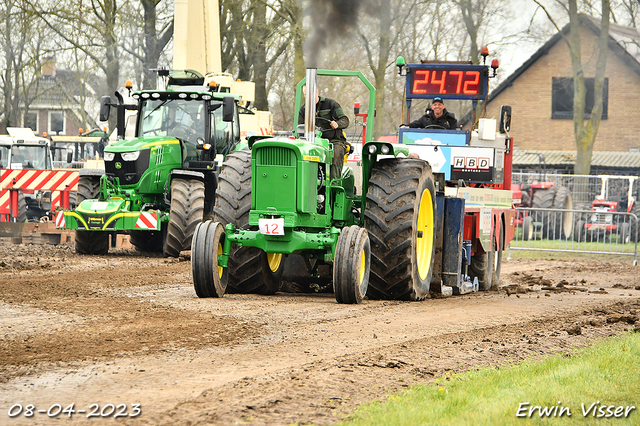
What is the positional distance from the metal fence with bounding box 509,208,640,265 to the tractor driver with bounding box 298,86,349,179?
10521 millimetres

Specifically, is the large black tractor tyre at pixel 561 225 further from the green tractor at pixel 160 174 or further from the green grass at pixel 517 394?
the green grass at pixel 517 394

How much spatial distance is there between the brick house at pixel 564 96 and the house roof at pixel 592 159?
106 cm

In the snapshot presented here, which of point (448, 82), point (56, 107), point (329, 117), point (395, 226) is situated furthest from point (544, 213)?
point (56, 107)

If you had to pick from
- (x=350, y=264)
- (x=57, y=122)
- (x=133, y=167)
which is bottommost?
(x=350, y=264)

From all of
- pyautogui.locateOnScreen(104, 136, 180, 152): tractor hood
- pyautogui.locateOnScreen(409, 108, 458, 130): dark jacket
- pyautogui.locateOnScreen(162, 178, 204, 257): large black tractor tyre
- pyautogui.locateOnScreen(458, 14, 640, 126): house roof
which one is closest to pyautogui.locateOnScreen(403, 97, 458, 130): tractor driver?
pyautogui.locateOnScreen(409, 108, 458, 130): dark jacket

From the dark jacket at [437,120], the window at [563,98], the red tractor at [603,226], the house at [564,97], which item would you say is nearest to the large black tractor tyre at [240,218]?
the dark jacket at [437,120]

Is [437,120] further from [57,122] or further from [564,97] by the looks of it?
[57,122]

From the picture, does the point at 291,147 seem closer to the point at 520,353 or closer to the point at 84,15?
the point at 520,353

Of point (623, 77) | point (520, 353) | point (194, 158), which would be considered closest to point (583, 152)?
point (623, 77)

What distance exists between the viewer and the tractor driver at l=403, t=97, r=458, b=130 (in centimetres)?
1295

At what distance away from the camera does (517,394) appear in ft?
16.1

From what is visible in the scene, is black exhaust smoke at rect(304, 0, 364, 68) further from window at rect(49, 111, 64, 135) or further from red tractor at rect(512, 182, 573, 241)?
window at rect(49, 111, 64, 135)

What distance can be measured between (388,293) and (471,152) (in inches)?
152

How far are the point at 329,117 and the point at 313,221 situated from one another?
5.27 ft
